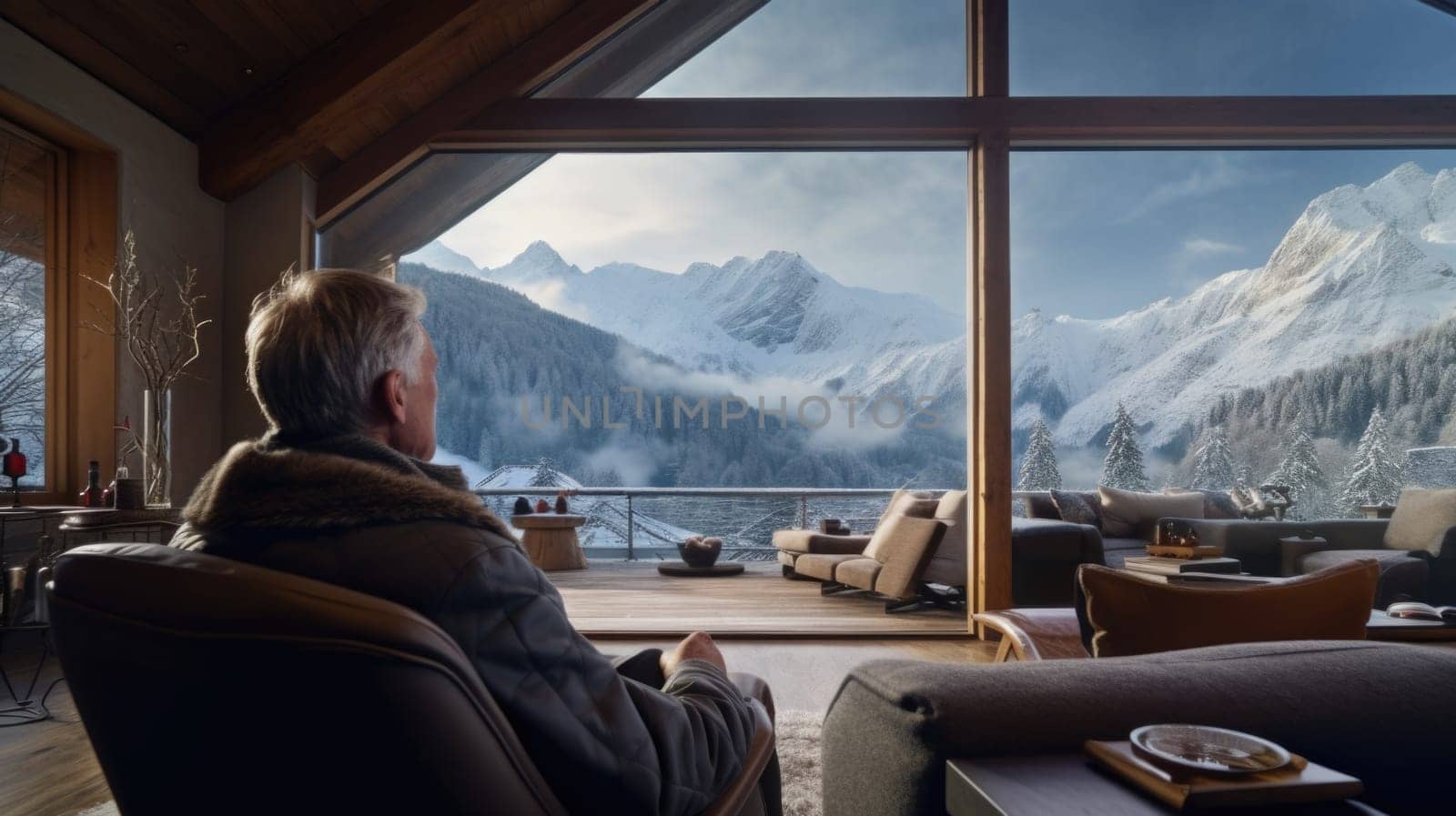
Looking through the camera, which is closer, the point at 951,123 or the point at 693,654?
the point at 693,654

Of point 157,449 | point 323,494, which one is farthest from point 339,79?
point 323,494

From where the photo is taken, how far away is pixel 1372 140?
4.68 metres

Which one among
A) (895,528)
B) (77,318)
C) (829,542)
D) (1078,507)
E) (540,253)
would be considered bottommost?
(829,542)

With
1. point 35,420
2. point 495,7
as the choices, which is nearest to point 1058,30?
point 495,7

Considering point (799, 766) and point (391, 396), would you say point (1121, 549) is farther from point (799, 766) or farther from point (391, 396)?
point (391, 396)

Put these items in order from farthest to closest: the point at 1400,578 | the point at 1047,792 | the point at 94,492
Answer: the point at 1400,578
the point at 94,492
the point at 1047,792

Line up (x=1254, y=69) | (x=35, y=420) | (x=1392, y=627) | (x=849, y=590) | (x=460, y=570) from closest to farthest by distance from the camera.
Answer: (x=460, y=570)
(x=1392, y=627)
(x=35, y=420)
(x=1254, y=69)
(x=849, y=590)

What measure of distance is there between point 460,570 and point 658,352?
6.47 m

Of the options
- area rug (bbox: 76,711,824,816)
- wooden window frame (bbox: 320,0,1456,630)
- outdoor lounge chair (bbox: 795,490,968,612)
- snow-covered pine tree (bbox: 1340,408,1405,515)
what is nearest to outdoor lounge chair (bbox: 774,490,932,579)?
outdoor lounge chair (bbox: 795,490,968,612)

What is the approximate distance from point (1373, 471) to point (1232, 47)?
2.76m

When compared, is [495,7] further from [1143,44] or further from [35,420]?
[1143,44]

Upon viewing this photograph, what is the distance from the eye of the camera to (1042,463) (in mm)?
A: 6395

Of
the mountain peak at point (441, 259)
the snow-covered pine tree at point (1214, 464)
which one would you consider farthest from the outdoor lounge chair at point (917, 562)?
the mountain peak at point (441, 259)

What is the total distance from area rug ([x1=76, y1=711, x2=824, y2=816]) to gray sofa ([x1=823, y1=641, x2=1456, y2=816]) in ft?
2.85
